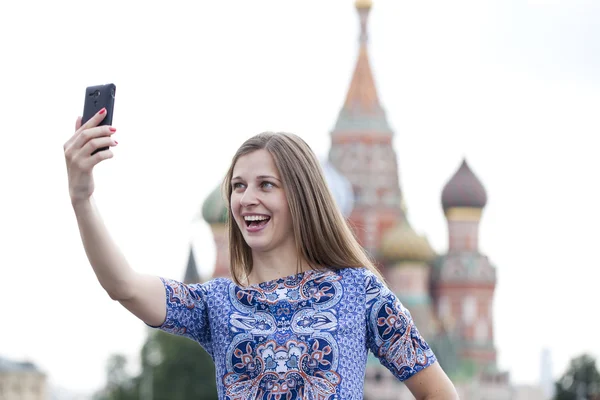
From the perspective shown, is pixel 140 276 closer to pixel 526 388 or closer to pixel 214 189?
pixel 214 189

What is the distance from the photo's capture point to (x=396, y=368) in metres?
3.58

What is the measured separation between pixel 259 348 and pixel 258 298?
0.13 metres

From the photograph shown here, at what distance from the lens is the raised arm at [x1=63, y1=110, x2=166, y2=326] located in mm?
3215

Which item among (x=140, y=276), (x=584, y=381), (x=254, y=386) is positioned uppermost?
(x=584, y=381)

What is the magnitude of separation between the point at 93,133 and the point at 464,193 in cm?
5452

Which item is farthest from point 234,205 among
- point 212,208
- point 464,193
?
point 464,193

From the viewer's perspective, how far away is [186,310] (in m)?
3.55

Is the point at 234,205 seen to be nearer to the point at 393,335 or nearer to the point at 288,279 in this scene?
the point at 288,279

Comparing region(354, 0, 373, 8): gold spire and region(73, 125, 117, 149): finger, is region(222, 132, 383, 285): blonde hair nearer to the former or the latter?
region(73, 125, 117, 149): finger

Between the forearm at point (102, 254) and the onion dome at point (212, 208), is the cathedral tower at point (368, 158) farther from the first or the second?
the forearm at point (102, 254)

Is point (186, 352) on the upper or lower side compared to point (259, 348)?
upper

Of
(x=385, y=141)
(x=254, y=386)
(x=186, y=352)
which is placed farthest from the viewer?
(x=385, y=141)

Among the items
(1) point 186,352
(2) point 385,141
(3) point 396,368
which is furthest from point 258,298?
(2) point 385,141

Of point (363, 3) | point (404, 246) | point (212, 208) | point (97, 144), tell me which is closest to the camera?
point (97, 144)
